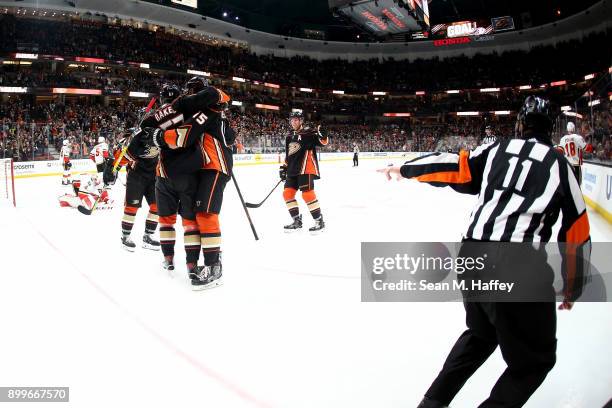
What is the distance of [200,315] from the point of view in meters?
2.90

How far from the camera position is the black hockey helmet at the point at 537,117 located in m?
1.49

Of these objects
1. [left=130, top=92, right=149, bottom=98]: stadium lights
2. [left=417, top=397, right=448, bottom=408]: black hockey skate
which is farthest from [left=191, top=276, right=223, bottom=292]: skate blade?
[left=130, top=92, right=149, bottom=98]: stadium lights

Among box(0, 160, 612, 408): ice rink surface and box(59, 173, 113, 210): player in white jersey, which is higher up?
box(59, 173, 113, 210): player in white jersey

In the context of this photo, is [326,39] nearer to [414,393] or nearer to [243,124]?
[243,124]

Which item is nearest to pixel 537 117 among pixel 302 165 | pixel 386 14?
pixel 302 165

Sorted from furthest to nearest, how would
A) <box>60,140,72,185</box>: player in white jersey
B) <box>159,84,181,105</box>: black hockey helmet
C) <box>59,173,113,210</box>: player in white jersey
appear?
1. <box>60,140,72,185</box>: player in white jersey
2. <box>59,173,113,210</box>: player in white jersey
3. <box>159,84,181,105</box>: black hockey helmet

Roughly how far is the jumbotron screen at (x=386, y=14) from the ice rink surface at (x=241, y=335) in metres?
13.9

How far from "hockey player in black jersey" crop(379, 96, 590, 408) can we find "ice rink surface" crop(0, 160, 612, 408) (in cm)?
55

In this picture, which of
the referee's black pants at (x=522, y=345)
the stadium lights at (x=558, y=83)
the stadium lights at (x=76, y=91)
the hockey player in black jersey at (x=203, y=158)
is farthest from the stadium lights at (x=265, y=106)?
the referee's black pants at (x=522, y=345)

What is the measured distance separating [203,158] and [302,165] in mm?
2361

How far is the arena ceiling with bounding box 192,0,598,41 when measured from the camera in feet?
99.2

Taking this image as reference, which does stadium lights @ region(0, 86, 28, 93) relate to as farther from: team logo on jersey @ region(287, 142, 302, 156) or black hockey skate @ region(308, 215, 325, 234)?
black hockey skate @ region(308, 215, 325, 234)

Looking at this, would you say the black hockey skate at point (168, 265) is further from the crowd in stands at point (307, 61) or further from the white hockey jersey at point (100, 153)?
the crowd in stands at point (307, 61)

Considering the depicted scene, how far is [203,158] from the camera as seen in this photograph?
3359 millimetres
